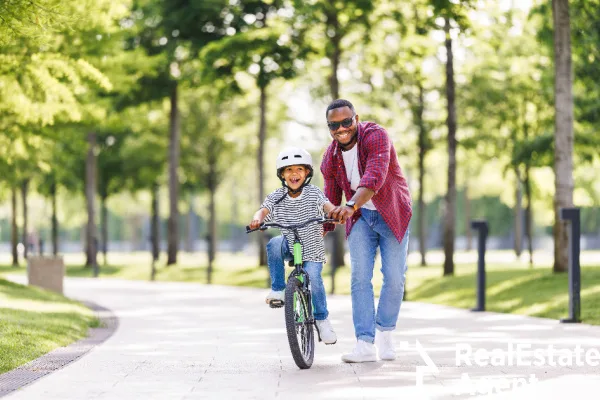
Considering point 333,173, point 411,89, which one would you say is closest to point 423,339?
point 333,173

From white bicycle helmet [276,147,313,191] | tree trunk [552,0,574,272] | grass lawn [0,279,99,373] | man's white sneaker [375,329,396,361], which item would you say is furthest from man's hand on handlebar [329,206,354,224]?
tree trunk [552,0,574,272]

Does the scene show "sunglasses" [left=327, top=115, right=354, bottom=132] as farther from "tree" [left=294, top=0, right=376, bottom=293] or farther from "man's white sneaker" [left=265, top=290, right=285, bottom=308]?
"tree" [left=294, top=0, right=376, bottom=293]

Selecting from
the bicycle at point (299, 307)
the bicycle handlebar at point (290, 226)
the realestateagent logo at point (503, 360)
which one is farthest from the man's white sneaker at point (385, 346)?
the bicycle handlebar at point (290, 226)

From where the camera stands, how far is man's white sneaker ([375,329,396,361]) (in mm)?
8680

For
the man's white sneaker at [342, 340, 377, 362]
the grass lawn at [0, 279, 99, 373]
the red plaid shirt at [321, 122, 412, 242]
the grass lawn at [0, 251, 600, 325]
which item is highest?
the red plaid shirt at [321, 122, 412, 242]

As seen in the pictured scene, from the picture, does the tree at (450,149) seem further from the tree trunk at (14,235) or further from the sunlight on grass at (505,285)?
the tree trunk at (14,235)

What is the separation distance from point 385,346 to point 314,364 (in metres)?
0.60

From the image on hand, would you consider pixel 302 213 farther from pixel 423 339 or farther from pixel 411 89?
pixel 411 89

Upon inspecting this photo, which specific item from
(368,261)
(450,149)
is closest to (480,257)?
(368,261)

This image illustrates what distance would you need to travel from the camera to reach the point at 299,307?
8.09m

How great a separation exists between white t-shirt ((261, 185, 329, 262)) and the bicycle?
0.10m

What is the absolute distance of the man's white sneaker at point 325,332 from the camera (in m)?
8.54

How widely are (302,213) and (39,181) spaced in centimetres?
3412

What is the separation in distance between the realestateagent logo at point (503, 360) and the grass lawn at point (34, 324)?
339cm
